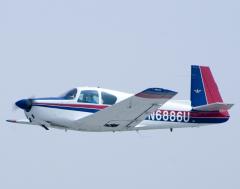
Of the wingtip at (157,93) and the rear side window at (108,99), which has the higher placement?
the wingtip at (157,93)

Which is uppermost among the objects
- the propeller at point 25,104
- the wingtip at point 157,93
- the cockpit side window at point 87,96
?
the wingtip at point 157,93

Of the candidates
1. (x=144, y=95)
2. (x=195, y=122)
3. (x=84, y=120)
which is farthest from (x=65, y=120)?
(x=195, y=122)

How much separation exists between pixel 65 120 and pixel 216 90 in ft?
23.7

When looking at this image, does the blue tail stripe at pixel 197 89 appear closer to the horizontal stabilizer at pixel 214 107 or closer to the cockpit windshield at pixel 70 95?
the horizontal stabilizer at pixel 214 107

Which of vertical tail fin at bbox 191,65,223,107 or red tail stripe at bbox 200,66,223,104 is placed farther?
red tail stripe at bbox 200,66,223,104

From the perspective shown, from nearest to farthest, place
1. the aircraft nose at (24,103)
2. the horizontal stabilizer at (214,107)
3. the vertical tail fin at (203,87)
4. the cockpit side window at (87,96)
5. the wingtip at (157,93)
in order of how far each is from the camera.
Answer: the wingtip at (157,93), the aircraft nose at (24,103), the cockpit side window at (87,96), the horizontal stabilizer at (214,107), the vertical tail fin at (203,87)

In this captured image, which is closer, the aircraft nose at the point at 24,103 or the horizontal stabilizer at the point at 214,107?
the aircraft nose at the point at 24,103

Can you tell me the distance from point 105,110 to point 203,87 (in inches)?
236

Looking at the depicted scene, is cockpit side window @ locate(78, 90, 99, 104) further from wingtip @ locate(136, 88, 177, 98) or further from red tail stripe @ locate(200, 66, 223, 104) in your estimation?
red tail stripe @ locate(200, 66, 223, 104)

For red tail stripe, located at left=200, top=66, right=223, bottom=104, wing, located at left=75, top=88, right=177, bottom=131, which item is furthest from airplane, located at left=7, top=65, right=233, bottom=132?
red tail stripe, located at left=200, top=66, right=223, bottom=104

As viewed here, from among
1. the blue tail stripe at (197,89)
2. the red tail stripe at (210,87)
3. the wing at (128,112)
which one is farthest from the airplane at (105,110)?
the red tail stripe at (210,87)

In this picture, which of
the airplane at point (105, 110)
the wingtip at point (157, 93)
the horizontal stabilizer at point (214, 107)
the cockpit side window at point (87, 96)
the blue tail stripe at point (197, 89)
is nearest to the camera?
the wingtip at point (157, 93)

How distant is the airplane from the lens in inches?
1165

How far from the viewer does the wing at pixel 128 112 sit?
28750 mm
